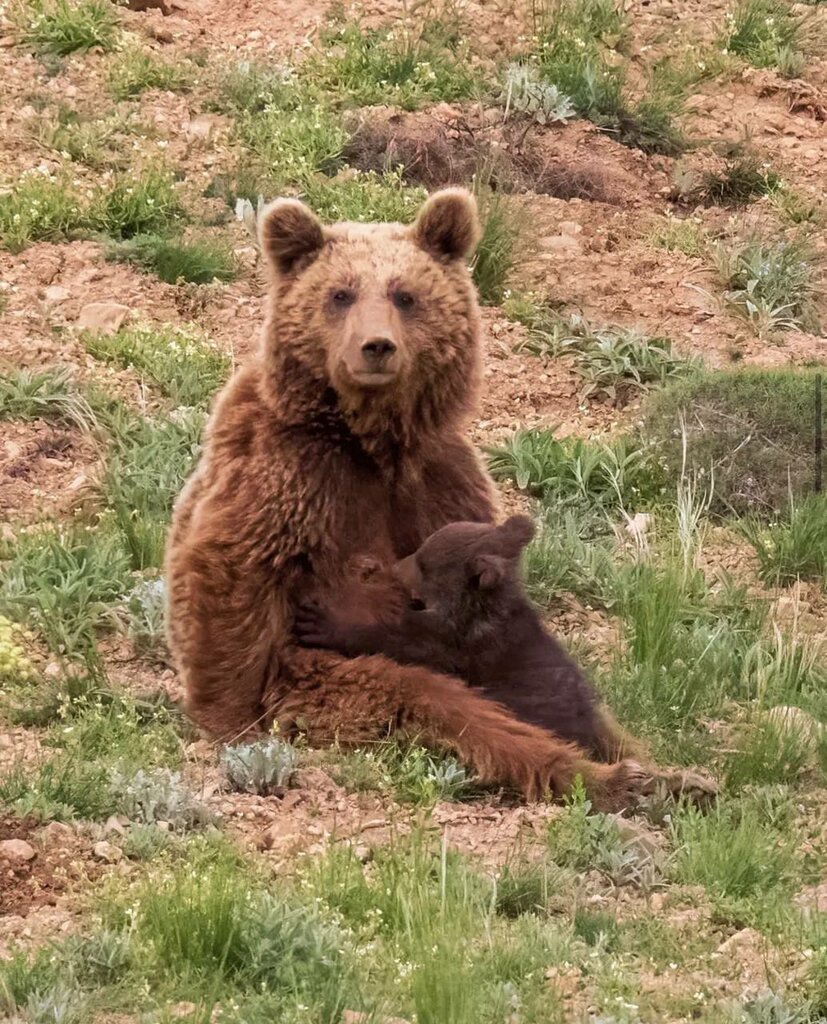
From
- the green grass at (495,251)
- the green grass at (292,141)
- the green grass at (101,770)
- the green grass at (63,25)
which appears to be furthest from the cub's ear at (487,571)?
the green grass at (63,25)

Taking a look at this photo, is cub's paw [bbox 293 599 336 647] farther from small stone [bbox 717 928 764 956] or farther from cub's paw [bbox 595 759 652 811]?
small stone [bbox 717 928 764 956]

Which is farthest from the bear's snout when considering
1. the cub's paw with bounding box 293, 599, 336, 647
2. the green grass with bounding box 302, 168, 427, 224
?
the green grass with bounding box 302, 168, 427, 224

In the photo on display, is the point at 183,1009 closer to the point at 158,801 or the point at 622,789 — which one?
the point at 158,801

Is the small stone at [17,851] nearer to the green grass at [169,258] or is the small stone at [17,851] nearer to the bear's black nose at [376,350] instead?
the bear's black nose at [376,350]

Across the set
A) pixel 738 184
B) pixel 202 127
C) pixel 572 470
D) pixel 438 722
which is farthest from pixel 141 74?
pixel 438 722

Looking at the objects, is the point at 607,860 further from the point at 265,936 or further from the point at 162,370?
the point at 162,370

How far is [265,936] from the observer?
4727 mm

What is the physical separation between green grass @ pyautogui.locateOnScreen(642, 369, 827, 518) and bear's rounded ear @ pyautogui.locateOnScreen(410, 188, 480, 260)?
8.24 feet

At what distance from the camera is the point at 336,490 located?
6645mm

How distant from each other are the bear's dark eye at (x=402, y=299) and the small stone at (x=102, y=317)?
336 cm

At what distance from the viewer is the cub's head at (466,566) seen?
644 centimetres

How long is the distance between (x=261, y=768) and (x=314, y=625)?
68 centimetres

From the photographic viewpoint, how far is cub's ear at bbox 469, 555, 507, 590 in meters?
6.36

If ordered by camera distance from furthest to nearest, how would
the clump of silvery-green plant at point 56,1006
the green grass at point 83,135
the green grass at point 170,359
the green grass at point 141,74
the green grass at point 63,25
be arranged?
the green grass at point 63,25 → the green grass at point 141,74 → the green grass at point 83,135 → the green grass at point 170,359 → the clump of silvery-green plant at point 56,1006
